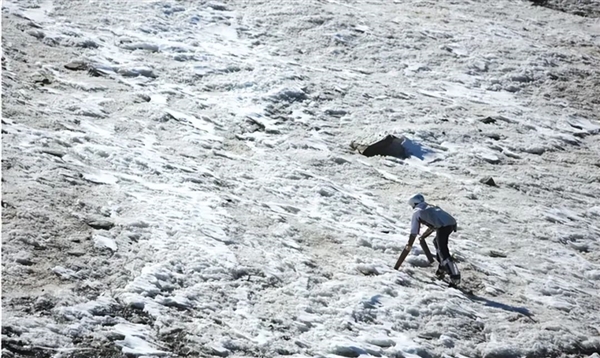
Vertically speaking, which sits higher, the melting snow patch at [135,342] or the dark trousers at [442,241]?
the dark trousers at [442,241]

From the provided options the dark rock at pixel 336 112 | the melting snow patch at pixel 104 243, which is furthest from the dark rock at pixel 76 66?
the melting snow patch at pixel 104 243

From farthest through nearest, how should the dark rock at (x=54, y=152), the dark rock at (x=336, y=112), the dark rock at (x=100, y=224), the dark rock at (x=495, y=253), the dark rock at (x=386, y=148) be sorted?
1. the dark rock at (x=336, y=112)
2. the dark rock at (x=386, y=148)
3. the dark rock at (x=495, y=253)
4. the dark rock at (x=54, y=152)
5. the dark rock at (x=100, y=224)

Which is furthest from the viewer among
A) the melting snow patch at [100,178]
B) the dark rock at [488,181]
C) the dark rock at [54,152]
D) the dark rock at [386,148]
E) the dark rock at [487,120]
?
the dark rock at [487,120]

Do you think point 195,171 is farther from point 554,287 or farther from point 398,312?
point 554,287

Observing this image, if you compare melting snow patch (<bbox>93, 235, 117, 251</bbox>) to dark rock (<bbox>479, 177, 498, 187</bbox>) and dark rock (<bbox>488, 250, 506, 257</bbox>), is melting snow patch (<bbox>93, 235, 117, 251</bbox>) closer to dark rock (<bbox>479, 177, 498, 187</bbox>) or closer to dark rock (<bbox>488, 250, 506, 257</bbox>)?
dark rock (<bbox>488, 250, 506, 257</bbox>)

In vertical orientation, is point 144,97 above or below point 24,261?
above

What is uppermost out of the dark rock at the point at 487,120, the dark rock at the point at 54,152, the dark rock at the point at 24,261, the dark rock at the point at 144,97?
the dark rock at the point at 487,120

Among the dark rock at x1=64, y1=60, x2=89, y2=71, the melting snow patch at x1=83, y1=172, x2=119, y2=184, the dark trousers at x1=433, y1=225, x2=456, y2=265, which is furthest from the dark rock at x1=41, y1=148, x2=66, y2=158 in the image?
the dark trousers at x1=433, y1=225, x2=456, y2=265

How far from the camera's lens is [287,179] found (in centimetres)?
1770

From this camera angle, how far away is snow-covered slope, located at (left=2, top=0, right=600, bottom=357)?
11273 millimetres

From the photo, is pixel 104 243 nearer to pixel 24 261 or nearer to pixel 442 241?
pixel 24 261

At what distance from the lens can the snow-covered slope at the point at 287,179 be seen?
1127cm

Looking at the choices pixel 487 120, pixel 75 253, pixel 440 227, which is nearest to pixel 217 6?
pixel 487 120

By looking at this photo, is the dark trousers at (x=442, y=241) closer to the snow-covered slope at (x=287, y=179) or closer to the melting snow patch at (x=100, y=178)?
the snow-covered slope at (x=287, y=179)
